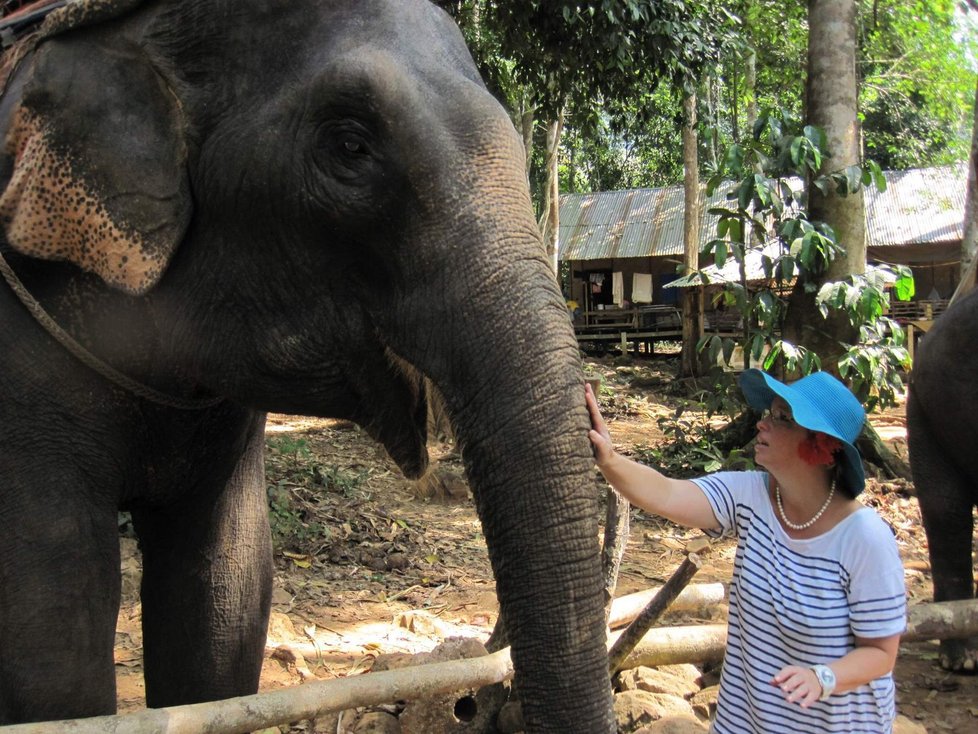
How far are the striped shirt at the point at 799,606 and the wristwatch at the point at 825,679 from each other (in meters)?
0.18

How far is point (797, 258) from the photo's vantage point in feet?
23.8

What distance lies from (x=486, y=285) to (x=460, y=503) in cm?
568

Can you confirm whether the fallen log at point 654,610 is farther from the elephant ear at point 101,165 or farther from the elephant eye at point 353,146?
the elephant ear at point 101,165

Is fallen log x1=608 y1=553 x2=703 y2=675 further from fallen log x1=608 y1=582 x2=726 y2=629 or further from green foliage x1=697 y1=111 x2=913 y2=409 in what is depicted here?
green foliage x1=697 y1=111 x2=913 y2=409

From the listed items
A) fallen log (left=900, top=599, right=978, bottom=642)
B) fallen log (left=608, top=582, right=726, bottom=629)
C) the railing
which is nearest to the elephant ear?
fallen log (left=608, top=582, right=726, bottom=629)

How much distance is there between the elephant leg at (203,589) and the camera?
8.74 ft

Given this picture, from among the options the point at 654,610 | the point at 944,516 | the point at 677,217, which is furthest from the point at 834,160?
the point at 677,217

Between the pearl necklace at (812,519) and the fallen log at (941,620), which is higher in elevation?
the pearl necklace at (812,519)

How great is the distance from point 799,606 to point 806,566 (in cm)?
9

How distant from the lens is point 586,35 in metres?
6.73

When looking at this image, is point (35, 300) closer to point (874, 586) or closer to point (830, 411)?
point (830, 411)

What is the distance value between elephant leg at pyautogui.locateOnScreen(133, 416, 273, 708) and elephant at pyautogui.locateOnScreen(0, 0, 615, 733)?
0.33 m

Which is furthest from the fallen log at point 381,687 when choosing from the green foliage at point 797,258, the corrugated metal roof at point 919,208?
the corrugated metal roof at point 919,208

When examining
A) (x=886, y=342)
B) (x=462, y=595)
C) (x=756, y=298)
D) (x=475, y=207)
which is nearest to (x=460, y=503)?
(x=462, y=595)
